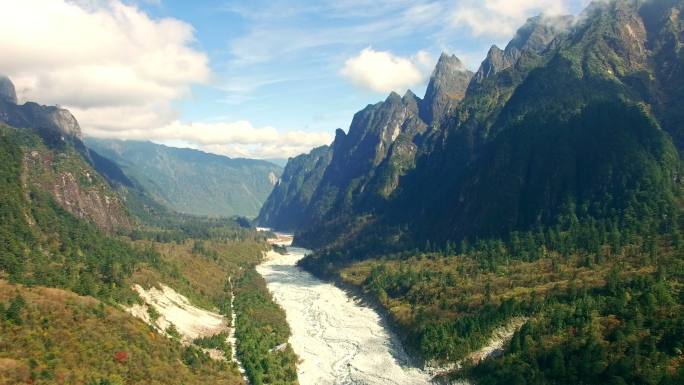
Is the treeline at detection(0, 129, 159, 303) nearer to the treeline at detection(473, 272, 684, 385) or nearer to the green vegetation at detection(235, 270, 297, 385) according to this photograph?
the green vegetation at detection(235, 270, 297, 385)

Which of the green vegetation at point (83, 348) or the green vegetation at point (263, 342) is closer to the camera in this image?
the green vegetation at point (83, 348)

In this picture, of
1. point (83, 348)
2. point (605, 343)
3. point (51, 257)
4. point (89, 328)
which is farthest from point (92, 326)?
point (605, 343)

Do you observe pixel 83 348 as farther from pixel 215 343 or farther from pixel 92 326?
pixel 215 343

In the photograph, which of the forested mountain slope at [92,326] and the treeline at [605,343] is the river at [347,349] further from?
the treeline at [605,343]

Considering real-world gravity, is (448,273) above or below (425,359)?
above

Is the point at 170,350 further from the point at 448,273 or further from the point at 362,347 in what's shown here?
the point at 448,273

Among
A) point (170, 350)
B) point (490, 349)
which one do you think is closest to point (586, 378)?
point (490, 349)

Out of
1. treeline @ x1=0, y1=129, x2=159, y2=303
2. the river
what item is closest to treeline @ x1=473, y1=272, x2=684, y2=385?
the river

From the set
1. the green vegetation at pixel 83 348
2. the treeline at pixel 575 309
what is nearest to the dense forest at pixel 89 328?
the green vegetation at pixel 83 348
